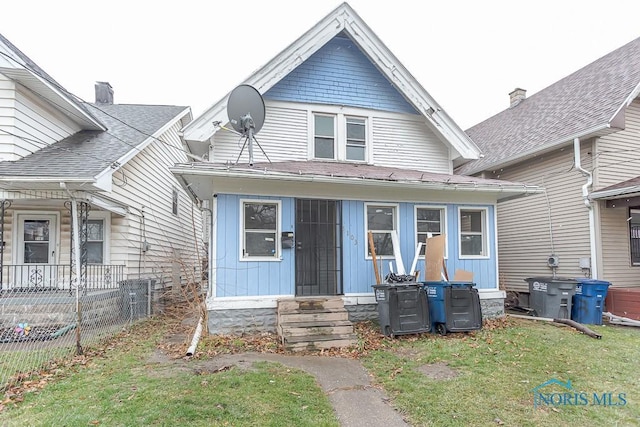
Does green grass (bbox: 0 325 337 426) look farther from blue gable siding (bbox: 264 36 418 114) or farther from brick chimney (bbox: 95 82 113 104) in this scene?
brick chimney (bbox: 95 82 113 104)

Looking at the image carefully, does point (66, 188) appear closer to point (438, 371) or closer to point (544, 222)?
point (438, 371)

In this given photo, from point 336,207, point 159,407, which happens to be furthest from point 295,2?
point 159,407

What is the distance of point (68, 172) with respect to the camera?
785cm

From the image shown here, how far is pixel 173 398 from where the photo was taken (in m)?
4.07

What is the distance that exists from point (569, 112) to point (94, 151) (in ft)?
42.7

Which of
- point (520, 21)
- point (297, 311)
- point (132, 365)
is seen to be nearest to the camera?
point (132, 365)

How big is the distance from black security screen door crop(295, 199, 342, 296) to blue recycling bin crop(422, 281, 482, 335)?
217 centimetres

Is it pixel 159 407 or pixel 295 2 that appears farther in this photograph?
pixel 295 2

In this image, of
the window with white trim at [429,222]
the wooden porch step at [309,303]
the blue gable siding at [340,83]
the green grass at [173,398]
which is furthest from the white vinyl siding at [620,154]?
the green grass at [173,398]

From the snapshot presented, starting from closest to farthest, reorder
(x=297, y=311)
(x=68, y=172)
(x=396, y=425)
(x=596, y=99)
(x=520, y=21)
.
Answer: (x=396, y=425)
(x=297, y=311)
(x=68, y=172)
(x=596, y=99)
(x=520, y=21)

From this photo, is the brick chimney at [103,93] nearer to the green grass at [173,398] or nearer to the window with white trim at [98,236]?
the window with white trim at [98,236]

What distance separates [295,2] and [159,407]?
A: 12.6m

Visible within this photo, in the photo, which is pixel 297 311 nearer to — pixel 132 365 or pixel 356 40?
pixel 132 365

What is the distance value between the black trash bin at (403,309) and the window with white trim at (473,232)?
90.1 inches
